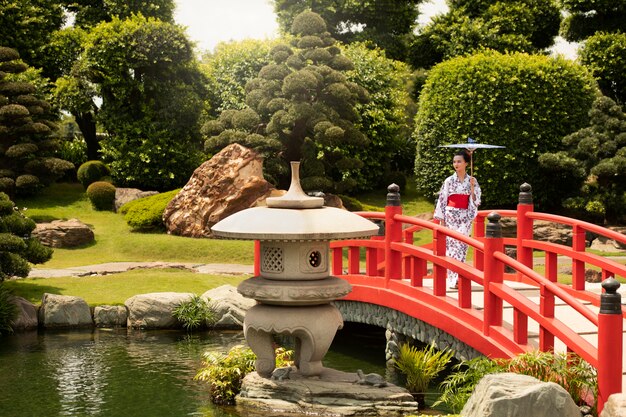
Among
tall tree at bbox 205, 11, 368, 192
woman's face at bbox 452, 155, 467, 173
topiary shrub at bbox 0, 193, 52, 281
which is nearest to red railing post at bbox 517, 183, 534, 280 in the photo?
woman's face at bbox 452, 155, 467, 173

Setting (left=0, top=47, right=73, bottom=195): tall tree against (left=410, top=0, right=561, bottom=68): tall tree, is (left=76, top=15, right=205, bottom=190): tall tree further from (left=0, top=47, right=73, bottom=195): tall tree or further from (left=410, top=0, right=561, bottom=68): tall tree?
(left=410, top=0, right=561, bottom=68): tall tree

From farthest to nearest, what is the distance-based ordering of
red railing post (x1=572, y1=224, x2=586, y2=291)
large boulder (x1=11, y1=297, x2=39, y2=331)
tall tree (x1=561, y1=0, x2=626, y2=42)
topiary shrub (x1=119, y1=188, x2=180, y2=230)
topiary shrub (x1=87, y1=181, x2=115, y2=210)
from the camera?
tall tree (x1=561, y1=0, x2=626, y2=42), topiary shrub (x1=87, y1=181, x2=115, y2=210), topiary shrub (x1=119, y1=188, x2=180, y2=230), large boulder (x1=11, y1=297, x2=39, y2=331), red railing post (x1=572, y1=224, x2=586, y2=291)

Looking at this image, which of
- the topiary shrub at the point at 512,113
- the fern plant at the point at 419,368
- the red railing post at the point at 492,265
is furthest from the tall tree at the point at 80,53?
the red railing post at the point at 492,265

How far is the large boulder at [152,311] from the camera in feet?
54.7

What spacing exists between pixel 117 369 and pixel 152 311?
3180 millimetres

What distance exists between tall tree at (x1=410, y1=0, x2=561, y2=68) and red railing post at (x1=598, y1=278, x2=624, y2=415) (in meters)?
25.0

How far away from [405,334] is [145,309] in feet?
18.6

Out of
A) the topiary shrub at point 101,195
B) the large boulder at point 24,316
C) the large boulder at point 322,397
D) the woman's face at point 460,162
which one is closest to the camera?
the large boulder at point 322,397

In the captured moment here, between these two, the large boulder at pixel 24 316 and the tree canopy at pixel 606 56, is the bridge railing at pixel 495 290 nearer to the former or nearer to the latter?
the large boulder at pixel 24 316

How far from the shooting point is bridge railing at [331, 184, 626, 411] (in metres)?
8.60

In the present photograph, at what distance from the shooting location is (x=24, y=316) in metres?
16.3

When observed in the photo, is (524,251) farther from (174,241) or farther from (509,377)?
(174,241)

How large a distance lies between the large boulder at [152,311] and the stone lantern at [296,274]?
6.16m

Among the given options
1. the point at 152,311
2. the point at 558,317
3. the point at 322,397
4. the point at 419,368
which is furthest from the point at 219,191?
the point at 322,397
